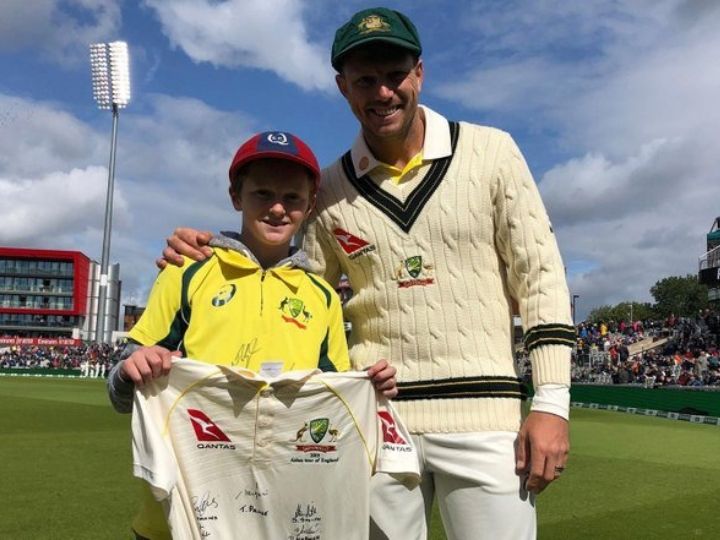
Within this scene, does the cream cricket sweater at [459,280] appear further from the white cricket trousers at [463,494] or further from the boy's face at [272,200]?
the boy's face at [272,200]

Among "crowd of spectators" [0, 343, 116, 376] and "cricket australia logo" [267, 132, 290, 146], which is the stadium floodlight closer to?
"crowd of spectators" [0, 343, 116, 376]

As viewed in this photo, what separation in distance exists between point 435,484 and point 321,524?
485mm

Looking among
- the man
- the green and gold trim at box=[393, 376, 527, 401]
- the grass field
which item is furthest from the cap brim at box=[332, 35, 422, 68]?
the grass field

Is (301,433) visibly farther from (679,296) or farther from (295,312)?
(679,296)

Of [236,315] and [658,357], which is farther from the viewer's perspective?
[658,357]

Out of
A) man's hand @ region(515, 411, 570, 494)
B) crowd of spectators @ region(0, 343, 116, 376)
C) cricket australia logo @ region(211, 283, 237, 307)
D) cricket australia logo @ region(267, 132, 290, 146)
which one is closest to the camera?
man's hand @ region(515, 411, 570, 494)

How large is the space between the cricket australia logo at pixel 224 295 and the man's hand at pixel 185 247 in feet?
0.48

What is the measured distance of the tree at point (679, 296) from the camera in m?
101

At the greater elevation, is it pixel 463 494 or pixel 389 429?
pixel 389 429

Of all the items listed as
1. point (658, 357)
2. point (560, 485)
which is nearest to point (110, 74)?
point (658, 357)

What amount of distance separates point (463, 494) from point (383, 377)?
21.0 inches

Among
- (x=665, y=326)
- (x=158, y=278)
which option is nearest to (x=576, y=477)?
(x=158, y=278)

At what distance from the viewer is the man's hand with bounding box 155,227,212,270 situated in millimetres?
2678

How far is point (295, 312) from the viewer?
2.66 m
